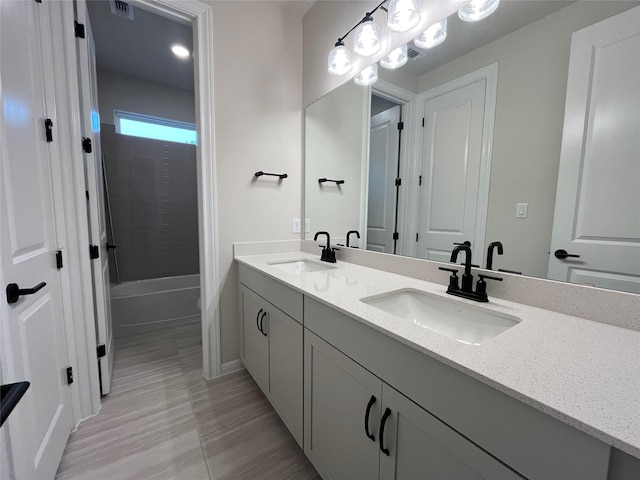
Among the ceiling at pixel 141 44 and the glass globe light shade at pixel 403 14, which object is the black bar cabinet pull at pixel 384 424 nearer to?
the glass globe light shade at pixel 403 14

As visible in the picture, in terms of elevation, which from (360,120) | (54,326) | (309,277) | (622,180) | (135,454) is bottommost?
(135,454)

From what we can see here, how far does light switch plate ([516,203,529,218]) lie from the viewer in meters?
0.94

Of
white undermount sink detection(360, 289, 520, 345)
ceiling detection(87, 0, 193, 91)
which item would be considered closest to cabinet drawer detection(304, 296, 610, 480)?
white undermount sink detection(360, 289, 520, 345)

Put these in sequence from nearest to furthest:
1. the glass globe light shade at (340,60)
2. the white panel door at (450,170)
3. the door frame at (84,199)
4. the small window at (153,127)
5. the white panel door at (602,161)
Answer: the white panel door at (602,161) < the white panel door at (450,170) < the door frame at (84,199) < the glass globe light shade at (340,60) < the small window at (153,127)

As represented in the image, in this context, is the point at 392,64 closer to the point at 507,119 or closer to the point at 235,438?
the point at 507,119

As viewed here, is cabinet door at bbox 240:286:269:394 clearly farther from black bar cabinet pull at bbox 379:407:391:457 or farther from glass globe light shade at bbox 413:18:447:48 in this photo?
glass globe light shade at bbox 413:18:447:48

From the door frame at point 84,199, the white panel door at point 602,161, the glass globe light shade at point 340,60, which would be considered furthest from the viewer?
the glass globe light shade at point 340,60

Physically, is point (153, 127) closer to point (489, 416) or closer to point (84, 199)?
point (84, 199)

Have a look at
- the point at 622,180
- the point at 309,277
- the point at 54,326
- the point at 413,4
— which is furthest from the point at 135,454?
the point at 413,4

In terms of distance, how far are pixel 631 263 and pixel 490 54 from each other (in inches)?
34.6

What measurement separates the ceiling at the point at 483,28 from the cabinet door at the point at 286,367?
54.7 inches

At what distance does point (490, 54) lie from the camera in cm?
102

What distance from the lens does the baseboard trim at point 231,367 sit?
6.14 ft

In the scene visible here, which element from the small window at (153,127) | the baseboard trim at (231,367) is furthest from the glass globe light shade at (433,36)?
the small window at (153,127)
